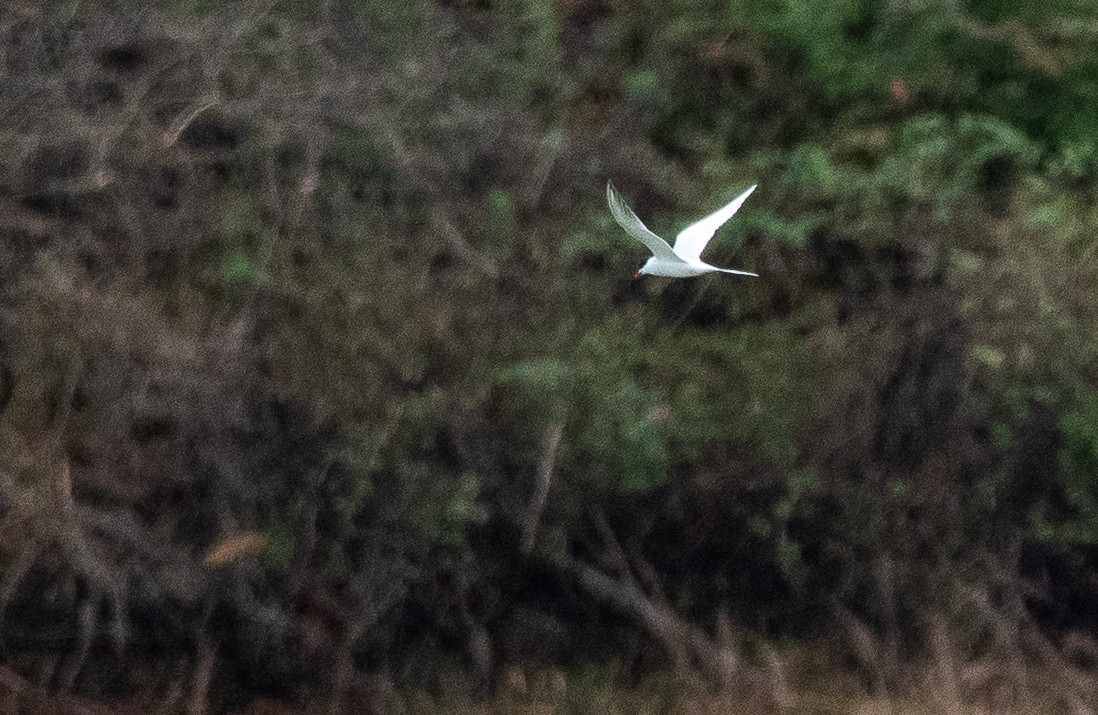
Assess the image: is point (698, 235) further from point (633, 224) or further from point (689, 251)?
point (633, 224)

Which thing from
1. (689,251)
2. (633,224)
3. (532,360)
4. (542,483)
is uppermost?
(633,224)

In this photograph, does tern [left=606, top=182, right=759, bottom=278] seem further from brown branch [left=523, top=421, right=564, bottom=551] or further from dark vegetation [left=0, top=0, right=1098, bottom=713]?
brown branch [left=523, top=421, right=564, bottom=551]

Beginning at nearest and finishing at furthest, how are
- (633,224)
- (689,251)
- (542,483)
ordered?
(633,224) → (689,251) → (542,483)

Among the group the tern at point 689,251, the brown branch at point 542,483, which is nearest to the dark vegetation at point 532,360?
the brown branch at point 542,483

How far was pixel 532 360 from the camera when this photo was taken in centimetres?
375

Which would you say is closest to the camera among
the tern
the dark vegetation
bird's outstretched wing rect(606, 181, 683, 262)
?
bird's outstretched wing rect(606, 181, 683, 262)

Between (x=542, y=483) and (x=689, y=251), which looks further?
(x=542, y=483)

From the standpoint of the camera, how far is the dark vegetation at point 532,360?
367cm

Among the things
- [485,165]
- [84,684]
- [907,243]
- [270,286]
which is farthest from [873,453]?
[84,684]

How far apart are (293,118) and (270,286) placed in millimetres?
500

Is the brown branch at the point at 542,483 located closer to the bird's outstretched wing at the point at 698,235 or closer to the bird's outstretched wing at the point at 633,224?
the bird's outstretched wing at the point at 698,235

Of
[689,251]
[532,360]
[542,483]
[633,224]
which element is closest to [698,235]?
[689,251]

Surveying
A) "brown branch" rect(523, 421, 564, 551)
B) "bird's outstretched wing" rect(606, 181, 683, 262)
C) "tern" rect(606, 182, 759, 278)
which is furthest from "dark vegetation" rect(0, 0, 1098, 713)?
"bird's outstretched wing" rect(606, 181, 683, 262)

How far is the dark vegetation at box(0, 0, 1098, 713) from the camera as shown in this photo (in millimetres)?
3666
